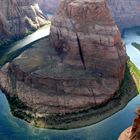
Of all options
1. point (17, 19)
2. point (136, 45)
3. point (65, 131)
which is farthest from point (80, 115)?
point (17, 19)

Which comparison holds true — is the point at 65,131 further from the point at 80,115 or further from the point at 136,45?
the point at 136,45

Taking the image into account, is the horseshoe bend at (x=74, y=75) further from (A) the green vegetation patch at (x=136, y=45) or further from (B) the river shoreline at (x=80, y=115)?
(A) the green vegetation patch at (x=136, y=45)

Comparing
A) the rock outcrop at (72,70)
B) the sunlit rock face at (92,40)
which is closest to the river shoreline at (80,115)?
the rock outcrop at (72,70)

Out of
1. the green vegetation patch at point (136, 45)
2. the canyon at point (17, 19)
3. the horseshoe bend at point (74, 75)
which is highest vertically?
the horseshoe bend at point (74, 75)

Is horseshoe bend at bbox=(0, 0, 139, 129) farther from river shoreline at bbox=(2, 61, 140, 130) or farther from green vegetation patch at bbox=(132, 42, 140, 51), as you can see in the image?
green vegetation patch at bbox=(132, 42, 140, 51)

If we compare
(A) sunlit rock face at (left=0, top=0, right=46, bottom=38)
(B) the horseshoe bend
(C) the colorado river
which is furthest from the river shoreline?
(A) sunlit rock face at (left=0, top=0, right=46, bottom=38)

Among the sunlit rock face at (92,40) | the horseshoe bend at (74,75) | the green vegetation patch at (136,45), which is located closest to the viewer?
the horseshoe bend at (74,75)

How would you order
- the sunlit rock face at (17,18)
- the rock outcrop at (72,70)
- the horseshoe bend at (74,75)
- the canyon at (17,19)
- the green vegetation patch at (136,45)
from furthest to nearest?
1. the green vegetation patch at (136,45)
2. the sunlit rock face at (17,18)
3. the canyon at (17,19)
4. the rock outcrop at (72,70)
5. the horseshoe bend at (74,75)

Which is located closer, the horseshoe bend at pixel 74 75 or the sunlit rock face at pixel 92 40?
the horseshoe bend at pixel 74 75
